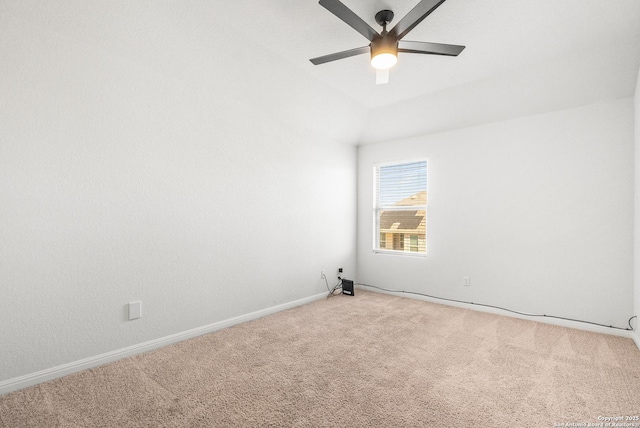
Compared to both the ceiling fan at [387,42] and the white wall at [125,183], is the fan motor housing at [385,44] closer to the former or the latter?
the ceiling fan at [387,42]

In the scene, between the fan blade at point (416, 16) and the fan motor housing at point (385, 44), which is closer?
the fan blade at point (416, 16)

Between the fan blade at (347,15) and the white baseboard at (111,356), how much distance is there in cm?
279

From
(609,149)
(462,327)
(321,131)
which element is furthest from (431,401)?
(321,131)

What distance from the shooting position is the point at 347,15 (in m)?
1.85

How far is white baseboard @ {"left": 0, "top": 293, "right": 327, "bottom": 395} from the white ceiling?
7.37 feet

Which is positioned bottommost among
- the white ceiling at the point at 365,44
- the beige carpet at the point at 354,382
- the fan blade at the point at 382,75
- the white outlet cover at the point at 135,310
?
the beige carpet at the point at 354,382

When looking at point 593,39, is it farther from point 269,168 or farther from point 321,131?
point 269,168

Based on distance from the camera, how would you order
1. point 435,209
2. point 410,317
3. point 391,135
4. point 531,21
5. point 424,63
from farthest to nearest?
point 391,135 < point 435,209 < point 410,317 < point 424,63 < point 531,21

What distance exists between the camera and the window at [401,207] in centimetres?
425

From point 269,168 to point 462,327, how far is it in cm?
268

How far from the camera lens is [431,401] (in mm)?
1801

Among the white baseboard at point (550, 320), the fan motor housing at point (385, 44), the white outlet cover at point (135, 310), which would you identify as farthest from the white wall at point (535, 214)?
the white outlet cover at point (135, 310)

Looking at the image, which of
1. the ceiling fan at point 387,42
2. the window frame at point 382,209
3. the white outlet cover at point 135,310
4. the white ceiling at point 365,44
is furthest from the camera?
the window frame at point 382,209

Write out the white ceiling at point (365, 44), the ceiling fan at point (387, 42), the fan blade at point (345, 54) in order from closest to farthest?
the ceiling fan at point (387, 42) < the white ceiling at point (365, 44) < the fan blade at point (345, 54)
